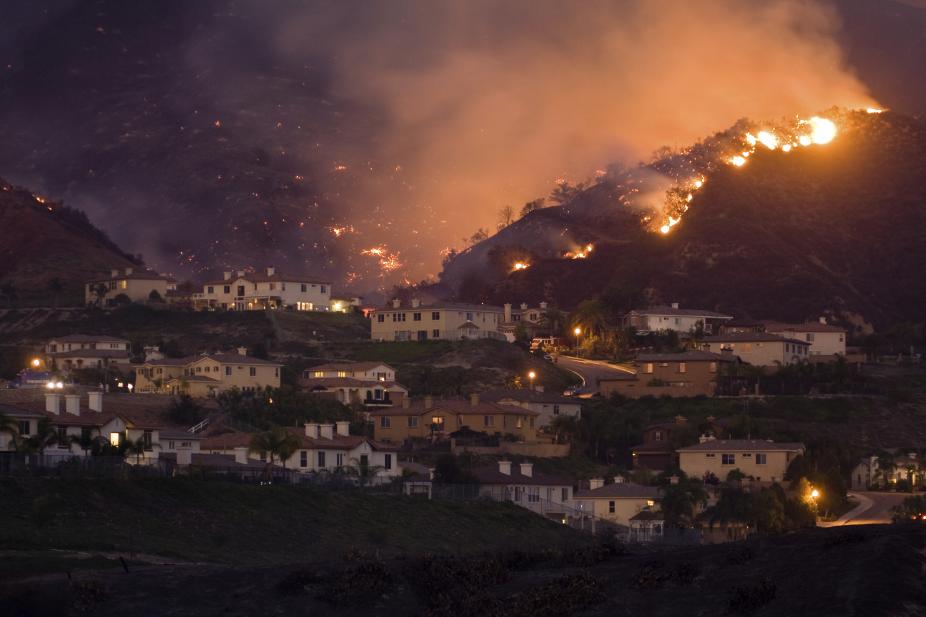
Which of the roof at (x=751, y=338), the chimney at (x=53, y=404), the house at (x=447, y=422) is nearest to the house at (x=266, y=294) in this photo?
the roof at (x=751, y=338)

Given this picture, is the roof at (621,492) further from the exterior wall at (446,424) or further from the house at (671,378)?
the house at (671,378)

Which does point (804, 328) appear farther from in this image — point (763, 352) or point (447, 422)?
point (447, 422)

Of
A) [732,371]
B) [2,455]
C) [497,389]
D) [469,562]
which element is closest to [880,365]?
[732,371]

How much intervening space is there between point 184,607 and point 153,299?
5837 inches

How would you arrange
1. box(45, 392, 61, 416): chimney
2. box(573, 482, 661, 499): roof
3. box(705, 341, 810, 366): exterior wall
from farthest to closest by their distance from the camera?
box(705, 341, 810, 366): exterior wall < box(573, 482, 661, 499): roof < box(45, 392, 61, 416): chimney

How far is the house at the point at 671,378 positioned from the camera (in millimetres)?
155250

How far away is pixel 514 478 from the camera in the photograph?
109 meters

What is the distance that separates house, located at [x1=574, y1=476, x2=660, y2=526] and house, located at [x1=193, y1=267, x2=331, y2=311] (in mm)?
84909

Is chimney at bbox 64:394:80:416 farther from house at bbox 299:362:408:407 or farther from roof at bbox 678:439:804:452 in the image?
house at bbox 299:362:408:407

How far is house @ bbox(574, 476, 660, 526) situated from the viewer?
10625cm

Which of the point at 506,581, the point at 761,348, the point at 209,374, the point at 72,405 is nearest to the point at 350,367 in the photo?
the point at 209,374

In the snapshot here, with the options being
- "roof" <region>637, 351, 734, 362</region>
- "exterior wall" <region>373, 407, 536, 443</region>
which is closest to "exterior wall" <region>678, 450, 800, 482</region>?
"exterior wall" <region>373, 407, 536, 443</region>

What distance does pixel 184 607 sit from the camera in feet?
153

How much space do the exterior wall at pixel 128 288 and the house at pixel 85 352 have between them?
25456 millimetres
